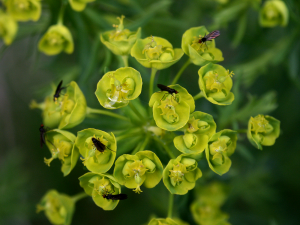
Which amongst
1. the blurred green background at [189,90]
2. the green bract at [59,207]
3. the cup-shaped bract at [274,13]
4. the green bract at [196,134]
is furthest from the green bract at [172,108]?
the cup-shaped bract at [274,13]

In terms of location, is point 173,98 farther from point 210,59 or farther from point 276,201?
point 276,201

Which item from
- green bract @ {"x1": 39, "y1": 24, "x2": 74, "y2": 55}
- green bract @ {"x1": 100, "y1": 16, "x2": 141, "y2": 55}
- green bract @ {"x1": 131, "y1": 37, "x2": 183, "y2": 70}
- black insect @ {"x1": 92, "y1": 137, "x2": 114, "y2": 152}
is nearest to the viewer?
black insect @ {"x1": 92, "y1": 137, "x2": 114, "y2": 152}

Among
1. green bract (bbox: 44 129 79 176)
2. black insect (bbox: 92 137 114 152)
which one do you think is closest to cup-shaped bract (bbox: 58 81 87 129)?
green bract (bbox: 44 129 79 176)

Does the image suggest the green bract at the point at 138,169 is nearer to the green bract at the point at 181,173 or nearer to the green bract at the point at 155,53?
the green bract at the point at 181,173

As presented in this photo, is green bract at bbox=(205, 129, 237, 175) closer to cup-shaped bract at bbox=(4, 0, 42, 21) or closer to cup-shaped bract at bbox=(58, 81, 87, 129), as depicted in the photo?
cup-shaped bract at bbox=(58, 81, 87, 129)

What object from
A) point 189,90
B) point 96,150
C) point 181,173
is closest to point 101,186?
point 96,150
